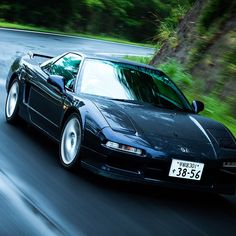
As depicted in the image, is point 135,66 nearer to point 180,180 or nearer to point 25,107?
point 25,107

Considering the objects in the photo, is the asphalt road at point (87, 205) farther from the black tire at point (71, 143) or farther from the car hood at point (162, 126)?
the car hood at point (162, 126)

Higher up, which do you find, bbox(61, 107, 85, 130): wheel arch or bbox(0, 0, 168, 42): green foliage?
bbox(61, 107, 85, 130): wheel arch

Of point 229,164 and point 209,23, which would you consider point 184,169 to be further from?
point 209,23

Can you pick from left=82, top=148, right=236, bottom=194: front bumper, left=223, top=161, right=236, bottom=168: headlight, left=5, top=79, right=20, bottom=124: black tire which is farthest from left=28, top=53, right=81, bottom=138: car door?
left=223, top=161, right=236, bottom=168: headlight

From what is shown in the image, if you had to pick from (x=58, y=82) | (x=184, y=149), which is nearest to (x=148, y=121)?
(x=184, y=149)

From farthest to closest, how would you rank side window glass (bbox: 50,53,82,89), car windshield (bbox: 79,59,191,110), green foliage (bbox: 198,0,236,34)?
green foliage (bbox: 198,0,236,34)
side window glass (bbox: 50,53,82,89)
car windshield (bbox: 79,59,191,110)

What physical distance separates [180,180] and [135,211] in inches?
27.7

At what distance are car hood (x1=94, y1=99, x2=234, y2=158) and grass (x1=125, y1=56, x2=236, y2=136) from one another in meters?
3.03

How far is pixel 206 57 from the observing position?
13.2 m

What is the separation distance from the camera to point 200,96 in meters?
11.7

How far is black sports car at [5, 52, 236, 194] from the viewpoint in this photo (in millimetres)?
5848

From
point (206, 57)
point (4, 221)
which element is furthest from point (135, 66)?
point (206, 57)

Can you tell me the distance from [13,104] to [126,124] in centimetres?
293

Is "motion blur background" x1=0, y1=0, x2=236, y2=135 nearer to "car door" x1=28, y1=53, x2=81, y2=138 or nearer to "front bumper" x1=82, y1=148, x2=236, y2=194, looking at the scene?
"car door" x1=28, y1=53, x2=81, y2=138
